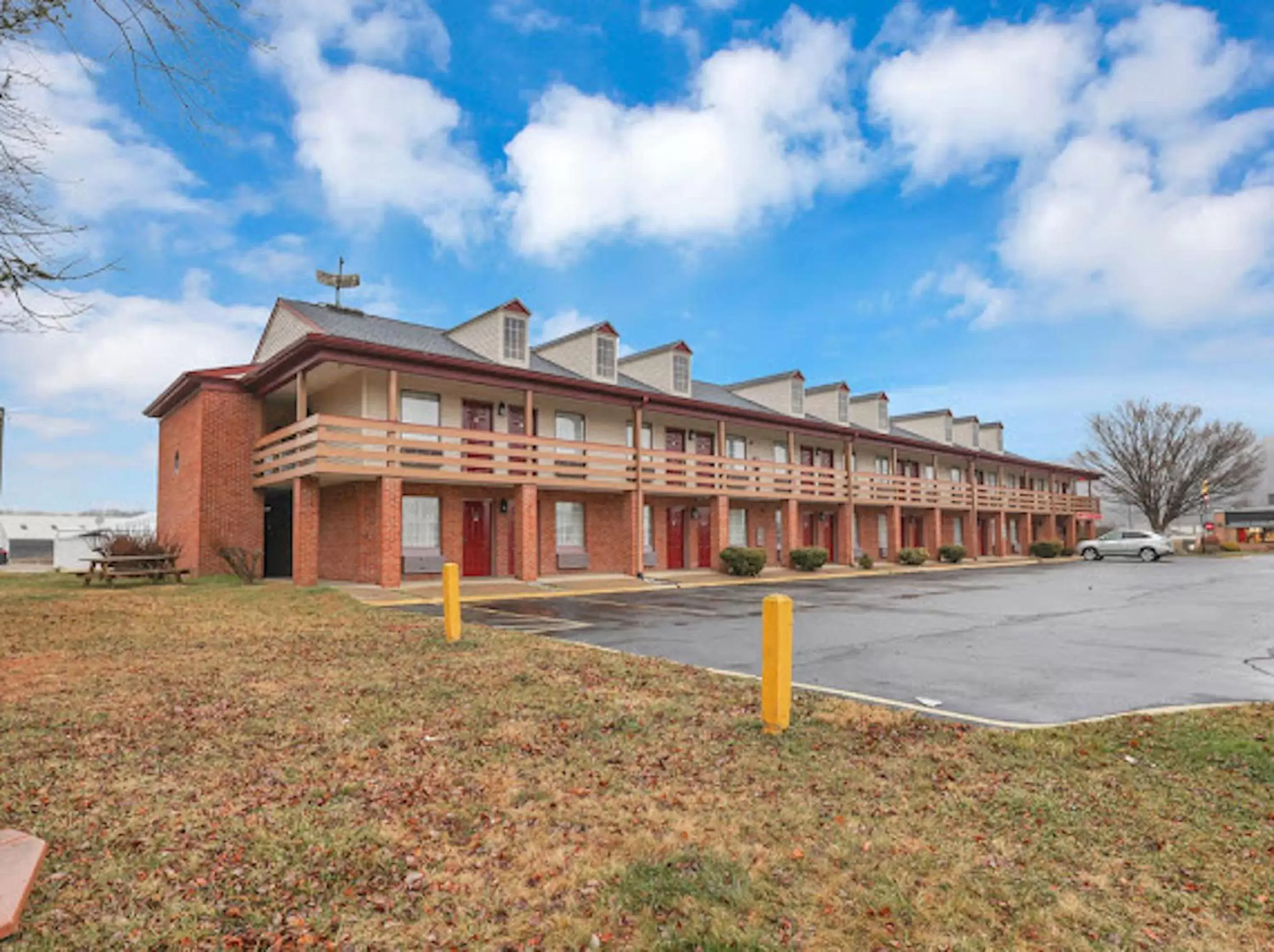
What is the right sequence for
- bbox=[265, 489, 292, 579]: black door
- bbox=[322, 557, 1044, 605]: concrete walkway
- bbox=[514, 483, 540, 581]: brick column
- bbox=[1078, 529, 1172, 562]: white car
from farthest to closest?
bbox=[1078, 529, 1172, 562]: white car → bbox=[265, 489, 292, 579]: black door → bbox=[514, 483, 540, 581]: brick column → bbox=[322, 557, 1044, 605]: concrete walkway

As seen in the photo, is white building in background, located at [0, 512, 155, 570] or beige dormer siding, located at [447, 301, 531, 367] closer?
beige dormer siding, located at [447, 301, 531, 367]

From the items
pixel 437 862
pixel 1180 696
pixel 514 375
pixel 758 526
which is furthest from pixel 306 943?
pixel 758 526

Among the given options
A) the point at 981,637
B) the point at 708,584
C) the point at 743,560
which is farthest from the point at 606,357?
the point at 981,637

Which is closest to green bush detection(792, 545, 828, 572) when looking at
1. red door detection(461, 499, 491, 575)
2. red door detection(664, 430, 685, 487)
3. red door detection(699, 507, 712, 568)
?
red door detection(699, 507, 712, 568)

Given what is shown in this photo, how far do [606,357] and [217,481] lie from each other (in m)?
12.2

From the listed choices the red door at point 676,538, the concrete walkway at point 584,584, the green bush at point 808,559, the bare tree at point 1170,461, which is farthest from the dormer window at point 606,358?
the bare tree at point 1170,461

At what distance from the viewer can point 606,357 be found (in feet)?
81.2

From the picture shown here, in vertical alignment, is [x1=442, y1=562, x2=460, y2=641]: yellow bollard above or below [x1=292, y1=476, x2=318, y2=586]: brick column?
below

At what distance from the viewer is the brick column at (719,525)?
2584 cm

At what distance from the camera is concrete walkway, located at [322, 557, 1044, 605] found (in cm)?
1652

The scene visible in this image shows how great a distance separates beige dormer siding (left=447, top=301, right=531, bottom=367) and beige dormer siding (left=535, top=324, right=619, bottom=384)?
234cm

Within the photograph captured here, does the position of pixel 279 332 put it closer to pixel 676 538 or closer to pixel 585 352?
pixel 585 352

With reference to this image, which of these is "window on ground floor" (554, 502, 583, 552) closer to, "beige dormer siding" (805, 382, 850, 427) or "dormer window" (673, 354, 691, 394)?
"dormer window" (673, 354, 691, 394)

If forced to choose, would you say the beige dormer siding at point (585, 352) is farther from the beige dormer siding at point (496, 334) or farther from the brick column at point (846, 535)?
the brick column at point (846, 535)
